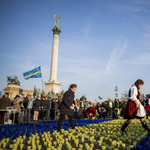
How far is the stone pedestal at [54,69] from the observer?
107 feet

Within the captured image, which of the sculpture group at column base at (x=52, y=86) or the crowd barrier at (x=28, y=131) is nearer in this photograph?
the crowd barrier at (x=28, y=131)

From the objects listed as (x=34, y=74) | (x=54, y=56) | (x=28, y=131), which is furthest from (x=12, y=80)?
(x=28, y=131)

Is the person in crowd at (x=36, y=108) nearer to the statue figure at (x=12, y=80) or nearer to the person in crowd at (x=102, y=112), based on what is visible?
the person in crowd at (x=102, y=112)

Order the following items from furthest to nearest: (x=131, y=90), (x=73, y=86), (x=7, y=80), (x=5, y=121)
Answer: (x=7, y=80)
(x=5, y=121)
(x=73, y=86)
(x=131, y=90)

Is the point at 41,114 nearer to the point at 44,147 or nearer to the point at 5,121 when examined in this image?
the point at 5,121

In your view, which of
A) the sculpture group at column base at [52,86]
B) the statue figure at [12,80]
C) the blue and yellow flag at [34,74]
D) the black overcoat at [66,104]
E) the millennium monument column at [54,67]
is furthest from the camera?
the statue figure at [12,80]

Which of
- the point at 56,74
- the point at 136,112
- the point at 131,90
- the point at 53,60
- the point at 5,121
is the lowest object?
the point at 5,121

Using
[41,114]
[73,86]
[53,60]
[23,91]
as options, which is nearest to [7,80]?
[23,91]

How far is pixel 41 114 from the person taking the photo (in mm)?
15086

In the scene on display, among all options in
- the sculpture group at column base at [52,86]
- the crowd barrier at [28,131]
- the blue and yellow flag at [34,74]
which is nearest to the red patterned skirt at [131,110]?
the crowd barrier at [28,131]

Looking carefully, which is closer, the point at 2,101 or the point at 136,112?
the point at 136,112

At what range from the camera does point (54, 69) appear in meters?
35.2

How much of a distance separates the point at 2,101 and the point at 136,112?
342 inches

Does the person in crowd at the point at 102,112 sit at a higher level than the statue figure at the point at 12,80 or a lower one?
lower
